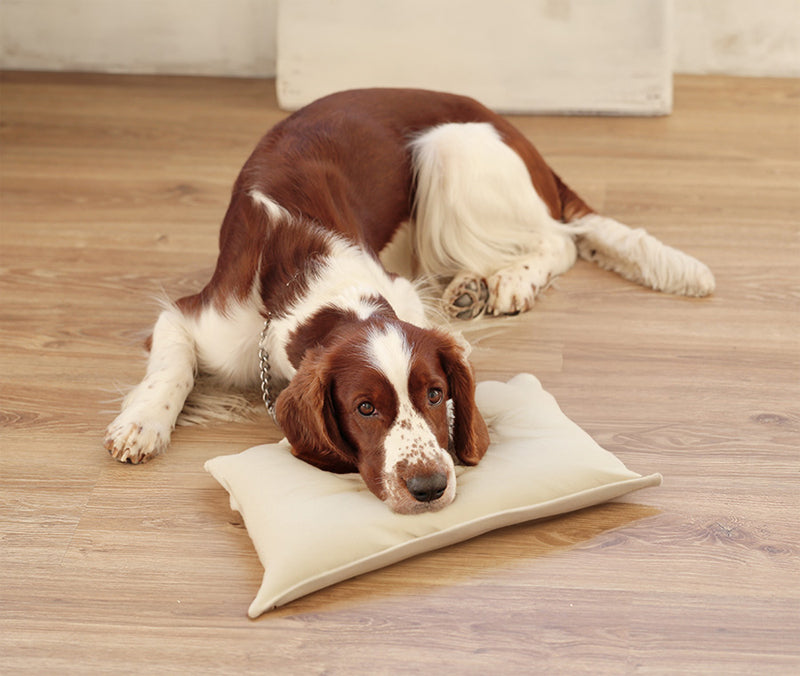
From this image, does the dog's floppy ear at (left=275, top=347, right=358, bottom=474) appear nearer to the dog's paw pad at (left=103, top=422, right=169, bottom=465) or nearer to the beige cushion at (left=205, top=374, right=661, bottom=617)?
the beige cushion at (left=205, top=374, right=661, bottom=617)

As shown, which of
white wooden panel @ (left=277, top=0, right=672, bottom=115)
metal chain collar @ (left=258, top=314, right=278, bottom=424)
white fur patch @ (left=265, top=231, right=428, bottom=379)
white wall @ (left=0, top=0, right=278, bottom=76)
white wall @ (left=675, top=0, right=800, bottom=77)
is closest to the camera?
white fur patch @ (left=265, top=231, right=428, bottom=379)

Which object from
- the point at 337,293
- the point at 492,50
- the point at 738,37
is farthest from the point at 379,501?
the point at 738,37

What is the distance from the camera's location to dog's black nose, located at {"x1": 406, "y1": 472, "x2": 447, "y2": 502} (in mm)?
1852

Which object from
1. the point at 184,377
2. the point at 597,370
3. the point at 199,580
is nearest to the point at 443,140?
the point at 597,370

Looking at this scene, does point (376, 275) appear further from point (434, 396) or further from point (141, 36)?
point (141, 36)

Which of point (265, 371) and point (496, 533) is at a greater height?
point (265, 371)

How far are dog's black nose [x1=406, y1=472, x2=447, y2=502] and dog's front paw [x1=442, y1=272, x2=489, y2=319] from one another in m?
1.02

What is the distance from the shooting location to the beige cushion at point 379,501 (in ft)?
5.94

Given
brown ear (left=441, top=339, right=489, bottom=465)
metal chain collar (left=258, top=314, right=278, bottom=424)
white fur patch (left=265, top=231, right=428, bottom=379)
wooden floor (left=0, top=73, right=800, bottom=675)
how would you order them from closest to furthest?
Answer: wooden floor (left=0, top=73, right=800, bottom=675), brown ear (left=441, top=339, right=489, bottom=465), white fur patch (left=265, top=231, right=428, bottom=379), metal chain collar (left=258, top=314, right=278, bottom=424)

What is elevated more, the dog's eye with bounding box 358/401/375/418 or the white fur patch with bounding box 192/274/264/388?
the dog's eye with bounding box 358/401/375/418

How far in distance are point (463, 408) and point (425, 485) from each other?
0.24 m

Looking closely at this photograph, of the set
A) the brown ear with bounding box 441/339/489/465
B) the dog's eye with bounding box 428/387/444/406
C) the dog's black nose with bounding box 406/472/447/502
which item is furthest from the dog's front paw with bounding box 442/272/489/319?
the dog's black nose with bounding box 406/472/447/502

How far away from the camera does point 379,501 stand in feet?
6.25

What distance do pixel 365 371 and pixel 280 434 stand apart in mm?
495
